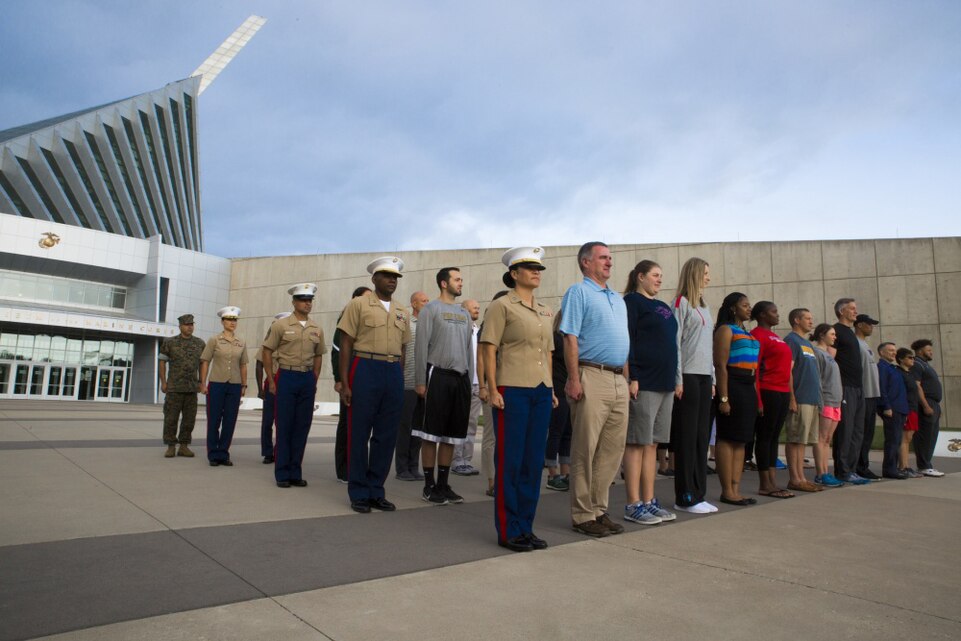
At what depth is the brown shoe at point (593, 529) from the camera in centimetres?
367

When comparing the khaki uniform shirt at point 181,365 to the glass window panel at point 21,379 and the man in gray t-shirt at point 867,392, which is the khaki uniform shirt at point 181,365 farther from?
the glass window panel at point 21,379

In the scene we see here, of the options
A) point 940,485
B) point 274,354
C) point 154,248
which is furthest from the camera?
point 154,248

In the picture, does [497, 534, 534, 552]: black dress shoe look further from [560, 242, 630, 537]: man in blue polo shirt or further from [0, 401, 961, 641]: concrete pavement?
[560, 242, 630, 537]: man in blue polo shirt

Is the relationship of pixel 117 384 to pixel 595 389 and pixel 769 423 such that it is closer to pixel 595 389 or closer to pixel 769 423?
pixel 769 423

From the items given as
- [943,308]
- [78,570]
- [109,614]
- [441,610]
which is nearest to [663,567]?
[441,610]

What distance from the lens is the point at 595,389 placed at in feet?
12.7

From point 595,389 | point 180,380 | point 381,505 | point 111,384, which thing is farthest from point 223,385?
point 111,384

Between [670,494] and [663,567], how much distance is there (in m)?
2.63

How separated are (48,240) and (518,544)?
115 ft

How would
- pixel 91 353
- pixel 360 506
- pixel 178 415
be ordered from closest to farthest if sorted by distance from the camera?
pixel 360 506, pixel 178 415, pixel 91 353

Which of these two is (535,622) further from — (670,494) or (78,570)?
(670,494)

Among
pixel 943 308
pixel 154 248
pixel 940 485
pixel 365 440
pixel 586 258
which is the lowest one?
pixel 940 485

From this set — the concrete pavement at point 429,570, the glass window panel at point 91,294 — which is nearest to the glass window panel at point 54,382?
the glass window panel at point 91,294

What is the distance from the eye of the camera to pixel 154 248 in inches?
1314
